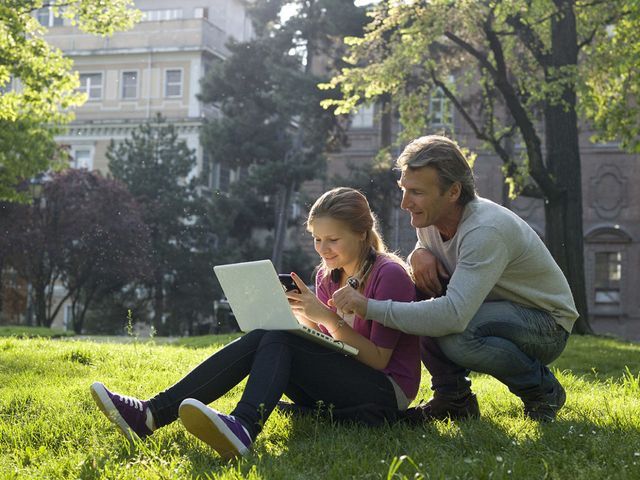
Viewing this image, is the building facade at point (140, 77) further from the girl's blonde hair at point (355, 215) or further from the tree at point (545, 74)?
the girl's blonde hair at point (355, 215)

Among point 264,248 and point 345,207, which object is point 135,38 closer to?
point 264,248

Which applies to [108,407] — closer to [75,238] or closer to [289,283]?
[289,283]

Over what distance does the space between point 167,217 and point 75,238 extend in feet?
17.2

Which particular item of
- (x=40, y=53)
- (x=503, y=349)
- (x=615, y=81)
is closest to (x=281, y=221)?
(x=40, y=53)

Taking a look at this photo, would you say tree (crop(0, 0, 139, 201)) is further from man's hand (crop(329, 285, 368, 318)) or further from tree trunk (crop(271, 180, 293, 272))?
tree trunk (crop(271, 180, 293, 272))

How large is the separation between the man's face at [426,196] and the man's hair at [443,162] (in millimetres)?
26

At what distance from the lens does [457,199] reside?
5.12m

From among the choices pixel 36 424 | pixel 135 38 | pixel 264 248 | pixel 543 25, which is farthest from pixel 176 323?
pixel 36 424

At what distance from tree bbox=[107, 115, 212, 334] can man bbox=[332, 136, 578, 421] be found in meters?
33.5

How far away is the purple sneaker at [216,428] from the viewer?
14.1 ft

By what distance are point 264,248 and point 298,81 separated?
712 cm

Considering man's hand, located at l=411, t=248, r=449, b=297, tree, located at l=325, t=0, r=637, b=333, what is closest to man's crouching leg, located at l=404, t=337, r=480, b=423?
man's hand, located at l=411, t=248, r=449, b=297

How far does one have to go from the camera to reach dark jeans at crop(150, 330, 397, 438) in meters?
4.68

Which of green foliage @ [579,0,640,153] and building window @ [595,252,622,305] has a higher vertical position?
green foliage @ [579,0,640,153]
